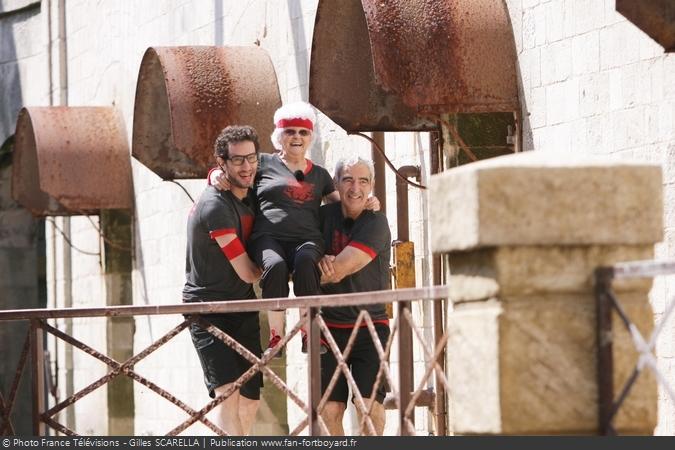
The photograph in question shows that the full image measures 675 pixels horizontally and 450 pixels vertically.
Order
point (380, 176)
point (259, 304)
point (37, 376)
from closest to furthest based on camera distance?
point (259, 304)
point (37, 376)
point (380, 176)

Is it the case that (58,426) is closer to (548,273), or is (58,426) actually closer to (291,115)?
(291,115)

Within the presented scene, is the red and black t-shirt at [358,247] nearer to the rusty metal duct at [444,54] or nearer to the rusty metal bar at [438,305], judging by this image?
the rusty metal duct at [444,54]

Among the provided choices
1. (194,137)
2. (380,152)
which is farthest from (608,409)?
(194,137)

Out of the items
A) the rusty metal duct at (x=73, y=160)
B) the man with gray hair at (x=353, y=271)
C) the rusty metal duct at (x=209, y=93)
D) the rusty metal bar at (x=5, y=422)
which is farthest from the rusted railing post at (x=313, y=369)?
the rusty metal duct at (x=73, y=160)

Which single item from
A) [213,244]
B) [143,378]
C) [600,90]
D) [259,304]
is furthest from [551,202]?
[600,90]

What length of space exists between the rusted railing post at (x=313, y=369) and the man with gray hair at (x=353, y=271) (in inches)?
23.7

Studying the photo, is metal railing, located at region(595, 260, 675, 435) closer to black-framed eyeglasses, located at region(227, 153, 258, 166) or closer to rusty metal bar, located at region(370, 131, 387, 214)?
black-framed eyeglasses, located at region(227, 153, 258, 166)

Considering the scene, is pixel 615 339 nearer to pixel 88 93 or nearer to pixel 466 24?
pixel 466 24

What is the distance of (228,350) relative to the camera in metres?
7.88

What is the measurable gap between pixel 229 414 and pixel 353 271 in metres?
0.89

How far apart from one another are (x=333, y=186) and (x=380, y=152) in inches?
96.6

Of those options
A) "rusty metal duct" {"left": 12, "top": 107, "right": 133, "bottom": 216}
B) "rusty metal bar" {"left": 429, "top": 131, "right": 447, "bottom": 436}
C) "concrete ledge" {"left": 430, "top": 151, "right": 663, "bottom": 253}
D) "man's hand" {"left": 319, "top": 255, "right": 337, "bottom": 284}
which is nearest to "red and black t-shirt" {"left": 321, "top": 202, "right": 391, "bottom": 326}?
"man's hand" {"left": 319, "top": 255, "right": 337, "bottom": 284}

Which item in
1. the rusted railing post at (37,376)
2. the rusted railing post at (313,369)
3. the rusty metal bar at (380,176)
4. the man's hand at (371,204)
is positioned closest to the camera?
the rusted railing post at (313,369)

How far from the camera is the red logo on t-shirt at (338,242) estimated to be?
313 inches
